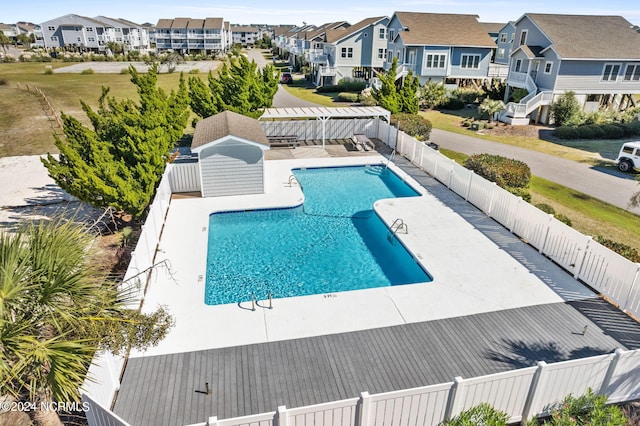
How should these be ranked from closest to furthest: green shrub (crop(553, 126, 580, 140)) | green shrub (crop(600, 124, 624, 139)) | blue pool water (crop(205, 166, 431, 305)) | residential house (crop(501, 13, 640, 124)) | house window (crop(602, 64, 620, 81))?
blue pool water (crop(205, 166, 431, 305)) < green shrub (crop(553, 126, 580, 140)) < green shrub (crop(600, 124, 624, 139)) < residential house (crop(501, 13, 640, 124)) < house window (crop(602, 64, 620, 81))

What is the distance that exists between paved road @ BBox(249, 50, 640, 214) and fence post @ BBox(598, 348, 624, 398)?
45.2 feet

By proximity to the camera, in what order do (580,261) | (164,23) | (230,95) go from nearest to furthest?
(580,261), (230,95), (164,23)

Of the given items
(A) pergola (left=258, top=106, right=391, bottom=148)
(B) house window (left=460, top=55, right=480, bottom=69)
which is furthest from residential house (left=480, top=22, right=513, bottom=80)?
(A) pergola (left=258, top=106, right=391, bottom=148)

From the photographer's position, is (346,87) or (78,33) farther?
(78,33)

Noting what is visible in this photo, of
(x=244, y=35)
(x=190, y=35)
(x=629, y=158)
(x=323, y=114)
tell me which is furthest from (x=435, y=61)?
(x=244, y=35)

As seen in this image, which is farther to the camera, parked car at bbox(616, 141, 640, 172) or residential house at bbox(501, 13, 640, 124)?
residential house at bbox(501, 13, 640, 124)

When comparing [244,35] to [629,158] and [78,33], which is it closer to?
[78,33]

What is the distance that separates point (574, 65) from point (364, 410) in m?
38.7

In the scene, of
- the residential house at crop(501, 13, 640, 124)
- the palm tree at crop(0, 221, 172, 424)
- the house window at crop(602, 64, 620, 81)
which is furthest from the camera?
the house window at crop(602, 64, 620, 81)

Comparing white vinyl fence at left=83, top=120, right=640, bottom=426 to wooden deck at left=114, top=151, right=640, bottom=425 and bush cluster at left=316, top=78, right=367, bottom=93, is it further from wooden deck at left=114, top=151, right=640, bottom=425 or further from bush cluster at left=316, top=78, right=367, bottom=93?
bush cluster at left=316, top=78, right=367, bottom=93

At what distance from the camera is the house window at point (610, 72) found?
35969mm

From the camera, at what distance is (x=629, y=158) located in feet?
77.7

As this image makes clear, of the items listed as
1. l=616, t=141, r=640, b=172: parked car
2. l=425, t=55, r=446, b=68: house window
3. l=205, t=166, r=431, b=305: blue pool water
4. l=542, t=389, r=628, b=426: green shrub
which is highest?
l=425, t=55, r=446, b=68: house window

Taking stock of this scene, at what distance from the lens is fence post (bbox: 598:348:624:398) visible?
8.20 metres
